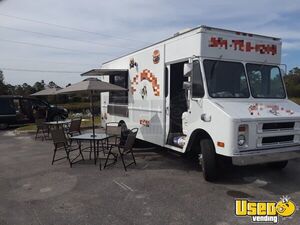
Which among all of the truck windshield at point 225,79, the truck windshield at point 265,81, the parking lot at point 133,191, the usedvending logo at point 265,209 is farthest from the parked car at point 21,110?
the usedvending logo at point 265,209

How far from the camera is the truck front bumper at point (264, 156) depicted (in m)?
4.98

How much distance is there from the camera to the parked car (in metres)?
14.5

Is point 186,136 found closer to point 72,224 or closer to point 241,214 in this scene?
point 241,214

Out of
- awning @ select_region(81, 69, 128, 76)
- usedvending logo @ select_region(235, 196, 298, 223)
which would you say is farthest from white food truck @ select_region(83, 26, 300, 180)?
awning @ select_region(81, 69, 128, 76)

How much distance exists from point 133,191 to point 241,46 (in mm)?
3620

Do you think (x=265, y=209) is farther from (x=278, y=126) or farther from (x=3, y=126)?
(x=3, y=126)

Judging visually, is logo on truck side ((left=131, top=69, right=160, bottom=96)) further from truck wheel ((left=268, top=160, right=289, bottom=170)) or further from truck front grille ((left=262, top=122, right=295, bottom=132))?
truck wheel ((left=268, top=160, right=289, bottom=170))

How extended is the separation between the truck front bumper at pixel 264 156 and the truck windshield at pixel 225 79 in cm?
123

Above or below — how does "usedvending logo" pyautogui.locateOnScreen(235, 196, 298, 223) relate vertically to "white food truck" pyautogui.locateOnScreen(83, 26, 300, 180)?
below

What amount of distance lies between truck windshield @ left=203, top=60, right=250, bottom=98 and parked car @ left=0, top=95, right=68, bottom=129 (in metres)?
10.1

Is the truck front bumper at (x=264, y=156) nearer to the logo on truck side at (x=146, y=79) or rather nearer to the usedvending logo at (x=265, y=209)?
the usedvending logo at (x=265, y=209)

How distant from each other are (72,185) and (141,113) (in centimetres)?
324

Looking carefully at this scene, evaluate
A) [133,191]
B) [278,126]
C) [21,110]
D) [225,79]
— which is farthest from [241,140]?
[21,110]

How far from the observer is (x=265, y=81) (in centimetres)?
629
